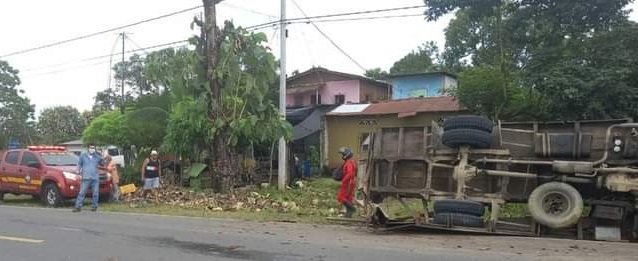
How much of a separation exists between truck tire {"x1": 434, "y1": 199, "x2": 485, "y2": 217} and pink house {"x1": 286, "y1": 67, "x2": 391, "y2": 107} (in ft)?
92.1

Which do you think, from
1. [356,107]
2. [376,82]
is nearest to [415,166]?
[356,107]

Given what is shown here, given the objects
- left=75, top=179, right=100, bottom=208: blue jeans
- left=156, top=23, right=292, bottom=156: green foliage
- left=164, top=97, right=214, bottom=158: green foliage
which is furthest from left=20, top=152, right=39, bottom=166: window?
left=164, top=97, right=214, bottom=158: green foliage

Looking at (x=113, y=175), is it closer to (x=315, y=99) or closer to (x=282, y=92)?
(x=282, y=92)

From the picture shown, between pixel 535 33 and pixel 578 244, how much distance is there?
8833 mm

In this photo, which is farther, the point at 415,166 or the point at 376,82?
the point at 376,82

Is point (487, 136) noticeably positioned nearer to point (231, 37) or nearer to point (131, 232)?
point (131, 232)

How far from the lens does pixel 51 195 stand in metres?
17.6

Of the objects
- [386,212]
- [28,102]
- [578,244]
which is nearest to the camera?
[578,244]

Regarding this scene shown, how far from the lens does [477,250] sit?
9273mm

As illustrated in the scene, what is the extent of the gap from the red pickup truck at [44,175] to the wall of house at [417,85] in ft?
77.9

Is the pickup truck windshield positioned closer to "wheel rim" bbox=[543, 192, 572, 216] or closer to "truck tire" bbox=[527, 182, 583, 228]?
"truck tire" bbox=[527, 182, 583, 228]

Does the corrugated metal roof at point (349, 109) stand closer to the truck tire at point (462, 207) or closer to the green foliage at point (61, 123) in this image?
the truck tire at point (462, 207)

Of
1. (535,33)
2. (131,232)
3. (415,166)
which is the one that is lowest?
(131,232)

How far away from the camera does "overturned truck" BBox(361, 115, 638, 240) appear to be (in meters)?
10.5
